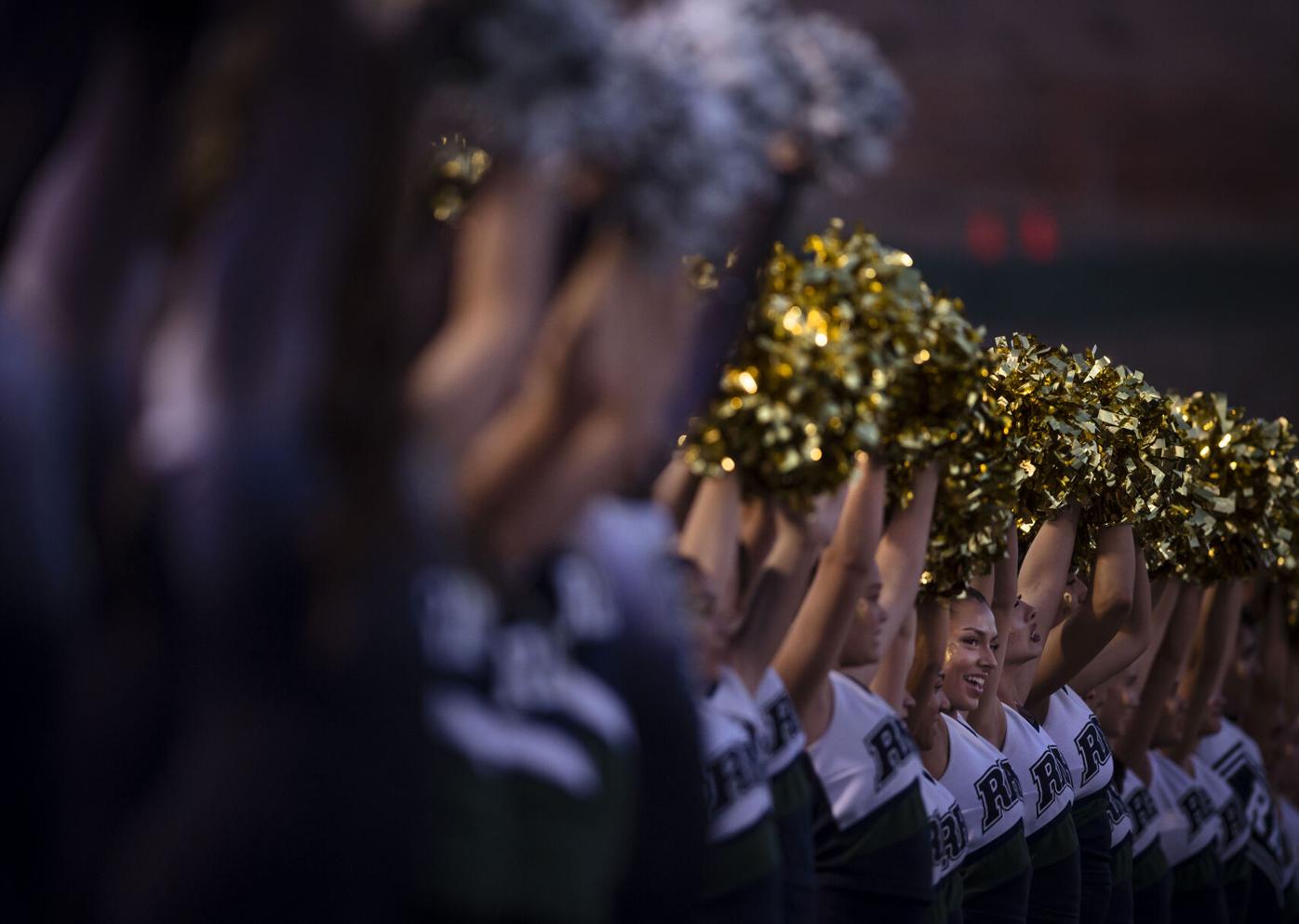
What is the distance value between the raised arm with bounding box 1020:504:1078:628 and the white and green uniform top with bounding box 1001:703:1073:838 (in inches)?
11.4

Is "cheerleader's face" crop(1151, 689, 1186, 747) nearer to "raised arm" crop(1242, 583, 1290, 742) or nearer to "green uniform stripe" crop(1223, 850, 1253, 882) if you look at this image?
"green uniform stripe" crop(1223, 850, 1253, 882)

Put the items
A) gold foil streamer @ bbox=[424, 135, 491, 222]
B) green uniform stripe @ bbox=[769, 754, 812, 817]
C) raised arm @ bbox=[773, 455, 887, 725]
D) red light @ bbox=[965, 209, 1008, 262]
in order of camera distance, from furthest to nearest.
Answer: red light @ bbox=[965, 209, 1008, 262] → raised arm @ bbox=[773, 455, 887, 725] → green uniform stripe @ bbox=[769, 754, 812, 817] → gold foil streamer @ bbox=[424, 135, 491, 222]

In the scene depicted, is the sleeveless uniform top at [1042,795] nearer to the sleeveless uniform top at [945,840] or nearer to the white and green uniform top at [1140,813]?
the sleeveless uniform top at [945,840]

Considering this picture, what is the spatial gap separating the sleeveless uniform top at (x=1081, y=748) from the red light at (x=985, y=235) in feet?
15.5

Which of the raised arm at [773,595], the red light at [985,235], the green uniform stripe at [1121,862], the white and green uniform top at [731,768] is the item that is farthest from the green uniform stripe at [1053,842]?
the red light at [985,235]

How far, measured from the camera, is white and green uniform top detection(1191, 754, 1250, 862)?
19.1ft

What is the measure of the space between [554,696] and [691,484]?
39.4 inches

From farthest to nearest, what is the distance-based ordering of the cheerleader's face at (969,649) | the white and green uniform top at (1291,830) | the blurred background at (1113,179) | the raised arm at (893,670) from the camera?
1. the blurred background at (1113,179)
2. the white and green uniform top at (1291,830)
3. the cheerleader's face at (969,649)
4. the raised arm at (893,670)

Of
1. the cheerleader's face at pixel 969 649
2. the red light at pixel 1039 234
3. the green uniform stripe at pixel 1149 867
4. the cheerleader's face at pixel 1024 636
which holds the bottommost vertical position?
the green uniform stripe at pixel 1149 867

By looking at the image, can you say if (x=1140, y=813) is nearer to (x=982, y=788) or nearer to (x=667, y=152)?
(x=982, y=788)

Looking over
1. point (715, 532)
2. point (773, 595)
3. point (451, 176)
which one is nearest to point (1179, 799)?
point (773, 595)

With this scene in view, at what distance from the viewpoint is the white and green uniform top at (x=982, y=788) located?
4188 mm

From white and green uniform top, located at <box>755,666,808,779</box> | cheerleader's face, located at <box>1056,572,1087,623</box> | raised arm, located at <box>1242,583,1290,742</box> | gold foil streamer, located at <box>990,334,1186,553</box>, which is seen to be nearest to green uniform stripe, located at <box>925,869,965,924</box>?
white and green uniform top, located at <box>755,666,808,779</box>

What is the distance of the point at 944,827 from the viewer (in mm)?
3904
